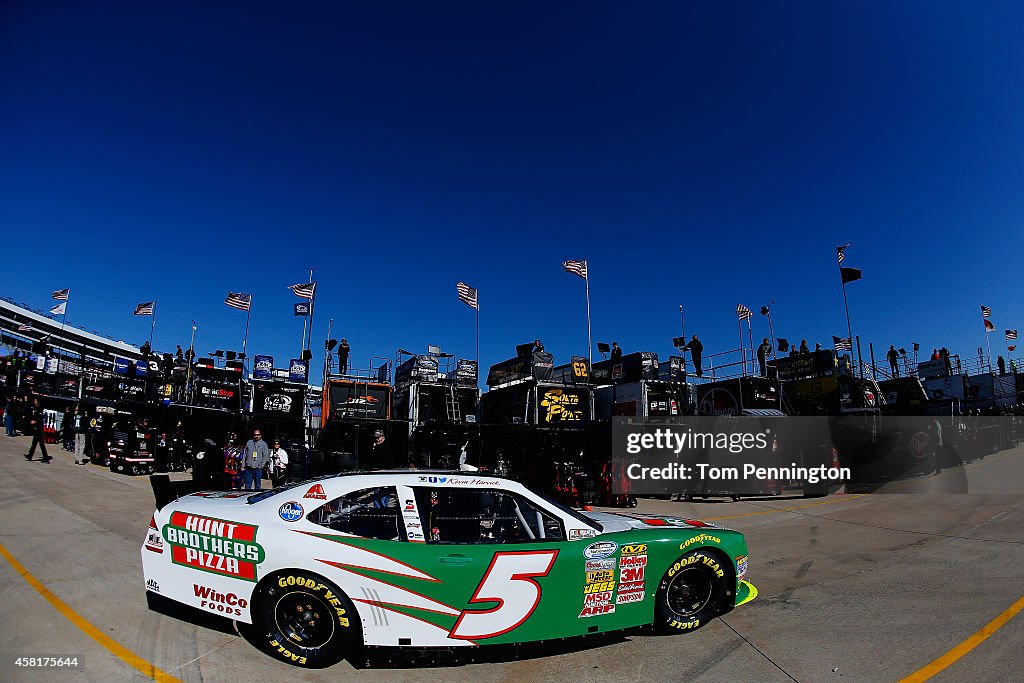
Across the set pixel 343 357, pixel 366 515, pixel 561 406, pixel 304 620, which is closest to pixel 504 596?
pixel 366 515

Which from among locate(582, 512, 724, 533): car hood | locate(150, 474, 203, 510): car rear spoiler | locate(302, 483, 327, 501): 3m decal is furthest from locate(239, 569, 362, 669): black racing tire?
locate(582, 512, 724, 533): car hood

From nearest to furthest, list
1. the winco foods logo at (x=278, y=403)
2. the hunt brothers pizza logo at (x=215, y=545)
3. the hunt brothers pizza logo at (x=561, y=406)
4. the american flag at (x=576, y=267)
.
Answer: the hunt brothers pizza logo at (x=215, y=545), the hunt brothers pizza logo at (x=561, y=406), the winco foods logo at (x=278, y=403), the american flag at (x=576, y=267)

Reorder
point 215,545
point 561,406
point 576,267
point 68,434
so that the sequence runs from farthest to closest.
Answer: point 576,267, point 68,434, point 561,406, point 215,545

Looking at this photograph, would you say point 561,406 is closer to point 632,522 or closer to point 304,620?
point 632,522

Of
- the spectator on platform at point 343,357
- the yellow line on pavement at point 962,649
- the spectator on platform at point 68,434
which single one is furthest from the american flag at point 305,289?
the yellow line on pavement at point 962,649

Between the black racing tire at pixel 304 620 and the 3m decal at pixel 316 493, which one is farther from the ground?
the 3m decal at pixel 316 493

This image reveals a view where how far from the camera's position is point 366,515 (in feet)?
12.7

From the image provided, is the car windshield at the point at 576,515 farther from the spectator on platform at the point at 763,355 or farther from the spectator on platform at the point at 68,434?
the spectator on platform at the point at 68,434

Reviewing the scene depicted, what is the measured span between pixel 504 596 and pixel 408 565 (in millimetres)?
706

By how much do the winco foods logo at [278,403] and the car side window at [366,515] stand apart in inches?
760

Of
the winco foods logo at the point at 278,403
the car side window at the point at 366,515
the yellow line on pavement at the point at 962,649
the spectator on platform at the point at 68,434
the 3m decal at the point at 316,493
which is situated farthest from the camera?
the winco foods logo at the point at 278,403

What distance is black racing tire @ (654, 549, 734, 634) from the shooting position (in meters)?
4.20

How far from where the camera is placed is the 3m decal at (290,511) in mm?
3771

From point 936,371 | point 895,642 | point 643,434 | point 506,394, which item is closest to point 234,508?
point 895,642
